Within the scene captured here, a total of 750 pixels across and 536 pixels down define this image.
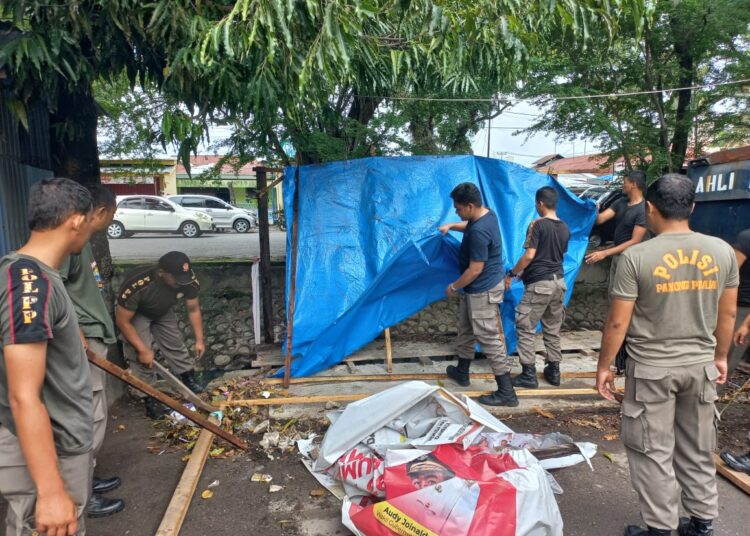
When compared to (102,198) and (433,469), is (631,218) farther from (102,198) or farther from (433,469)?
(102,198)

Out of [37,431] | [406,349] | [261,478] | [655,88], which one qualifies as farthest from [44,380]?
[655,88]

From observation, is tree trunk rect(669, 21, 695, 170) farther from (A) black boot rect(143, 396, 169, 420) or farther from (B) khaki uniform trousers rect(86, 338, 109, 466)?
(B) khaki uniform trousers rect(86, 338, 109, 466)

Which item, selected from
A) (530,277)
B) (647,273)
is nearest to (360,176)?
(530,277)

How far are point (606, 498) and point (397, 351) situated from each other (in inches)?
99.1

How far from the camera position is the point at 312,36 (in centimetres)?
241

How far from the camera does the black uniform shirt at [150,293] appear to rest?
336 centimetres

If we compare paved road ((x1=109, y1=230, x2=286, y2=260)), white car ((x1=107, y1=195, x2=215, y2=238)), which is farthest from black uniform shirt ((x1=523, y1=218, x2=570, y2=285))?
white car ((x1=107, y1=195, x2=215, y2=238))

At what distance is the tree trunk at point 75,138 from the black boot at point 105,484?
93.3 inches

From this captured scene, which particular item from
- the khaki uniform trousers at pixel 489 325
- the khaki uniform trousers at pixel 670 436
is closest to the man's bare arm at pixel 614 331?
the khaki uniform trousers at pixel 670 436

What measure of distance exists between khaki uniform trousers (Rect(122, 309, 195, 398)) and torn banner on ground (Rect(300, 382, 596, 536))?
151 centimetres

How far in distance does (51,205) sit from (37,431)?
693mm

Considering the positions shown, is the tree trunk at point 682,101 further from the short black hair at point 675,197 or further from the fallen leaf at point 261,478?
the fallen leaf at point 261,478

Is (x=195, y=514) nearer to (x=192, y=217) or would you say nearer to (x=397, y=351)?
(x=397, y=351)

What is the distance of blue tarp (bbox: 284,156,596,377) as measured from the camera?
402 cm
